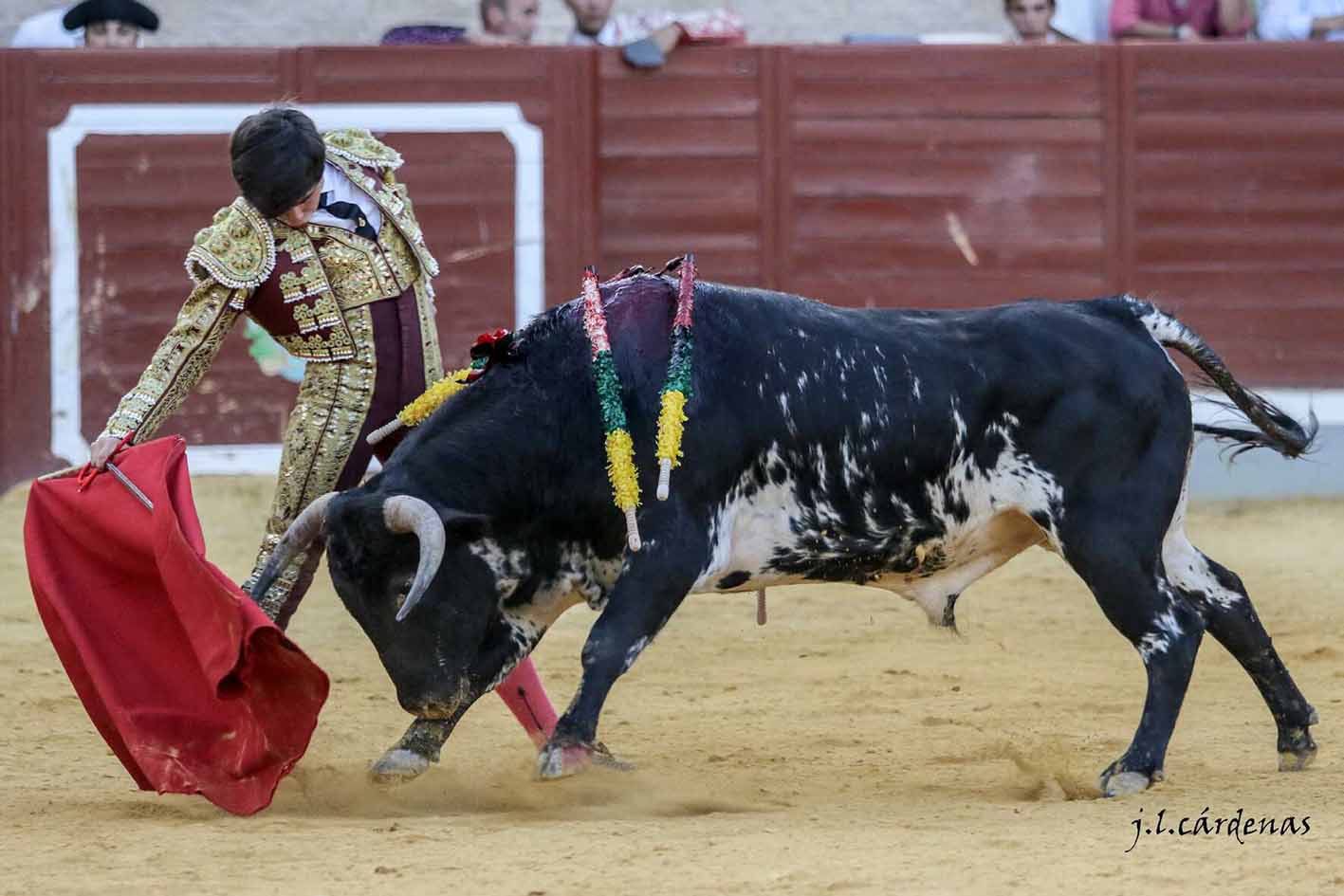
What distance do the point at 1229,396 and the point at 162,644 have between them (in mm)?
2111

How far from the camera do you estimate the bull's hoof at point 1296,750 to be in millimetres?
3982

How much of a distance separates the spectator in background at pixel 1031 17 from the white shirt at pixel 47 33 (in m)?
3.52

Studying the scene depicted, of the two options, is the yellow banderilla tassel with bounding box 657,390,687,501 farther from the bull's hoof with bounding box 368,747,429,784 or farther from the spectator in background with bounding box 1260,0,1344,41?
the spectator in background with bounding box 1260,0,1344,41

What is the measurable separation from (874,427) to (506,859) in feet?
3.70

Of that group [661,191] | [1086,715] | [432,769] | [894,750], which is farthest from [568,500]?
[661,191]

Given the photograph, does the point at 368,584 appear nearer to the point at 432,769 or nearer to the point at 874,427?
the point at 432,769

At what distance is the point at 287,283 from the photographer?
3.82 m

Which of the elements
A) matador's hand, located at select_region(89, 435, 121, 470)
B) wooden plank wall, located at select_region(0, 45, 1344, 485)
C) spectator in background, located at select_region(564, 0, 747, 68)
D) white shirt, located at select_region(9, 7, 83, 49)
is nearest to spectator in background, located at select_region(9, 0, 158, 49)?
white shirt, located at select_region(9, 7, 83, 49)

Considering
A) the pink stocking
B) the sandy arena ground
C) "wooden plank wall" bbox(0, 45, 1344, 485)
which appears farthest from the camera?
"wooden plank wall" bbox(0, 45, 1344, 485)

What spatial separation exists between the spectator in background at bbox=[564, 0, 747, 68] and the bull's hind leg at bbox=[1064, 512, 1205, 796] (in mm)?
4267

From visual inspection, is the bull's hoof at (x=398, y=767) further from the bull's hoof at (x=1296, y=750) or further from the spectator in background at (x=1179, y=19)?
the spectator in background at (x=1179, y=19)

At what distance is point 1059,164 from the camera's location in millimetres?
7895

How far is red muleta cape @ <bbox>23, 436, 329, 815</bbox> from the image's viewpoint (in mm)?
3682

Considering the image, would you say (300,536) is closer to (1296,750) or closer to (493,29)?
(1296,750)
